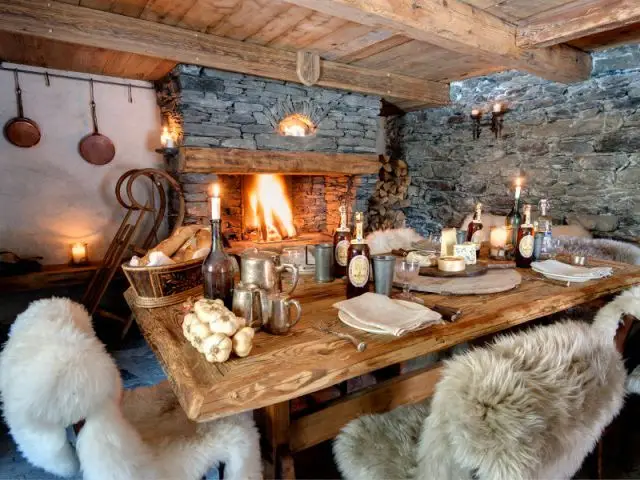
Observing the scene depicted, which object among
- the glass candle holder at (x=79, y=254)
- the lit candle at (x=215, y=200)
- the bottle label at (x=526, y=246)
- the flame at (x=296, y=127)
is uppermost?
the flame at (x=296, y=127)

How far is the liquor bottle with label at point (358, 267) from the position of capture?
4.77 ft

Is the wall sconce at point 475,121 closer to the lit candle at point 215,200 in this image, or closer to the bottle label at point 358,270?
the bottle label at point 358,270

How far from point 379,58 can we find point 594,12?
157 centimetres

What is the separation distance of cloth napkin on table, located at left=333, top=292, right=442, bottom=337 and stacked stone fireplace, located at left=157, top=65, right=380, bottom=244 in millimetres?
2380

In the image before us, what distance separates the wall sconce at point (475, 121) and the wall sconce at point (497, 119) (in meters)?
0.18

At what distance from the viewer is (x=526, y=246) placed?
6.49ft

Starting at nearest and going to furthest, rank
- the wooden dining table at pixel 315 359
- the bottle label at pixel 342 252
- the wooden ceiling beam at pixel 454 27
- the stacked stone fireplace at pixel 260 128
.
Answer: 1. the wooden dining table at pixel 315 359
2. the bottle label at pixel 342 252
3. the wooden ceiling beam at pixel 454 27
4. the stacked stone fireplace at pixel 260 128

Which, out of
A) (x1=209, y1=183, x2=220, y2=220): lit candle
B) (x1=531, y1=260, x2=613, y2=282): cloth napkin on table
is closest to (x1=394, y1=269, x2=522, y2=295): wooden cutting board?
(x1=531, y1=260, x2=613, y2=282): cloth napkin on table

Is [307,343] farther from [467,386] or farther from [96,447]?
[96,447]

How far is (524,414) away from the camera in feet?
2.64

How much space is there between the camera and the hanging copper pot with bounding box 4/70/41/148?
10.5ft

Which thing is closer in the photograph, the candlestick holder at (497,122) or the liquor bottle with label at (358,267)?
the liquor bottle with label at (358,267)

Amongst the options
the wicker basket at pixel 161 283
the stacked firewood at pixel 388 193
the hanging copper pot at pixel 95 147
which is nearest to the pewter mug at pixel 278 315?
the wicker basket at pixel 161 283

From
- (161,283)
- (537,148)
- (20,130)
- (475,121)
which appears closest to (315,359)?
(161,283)
